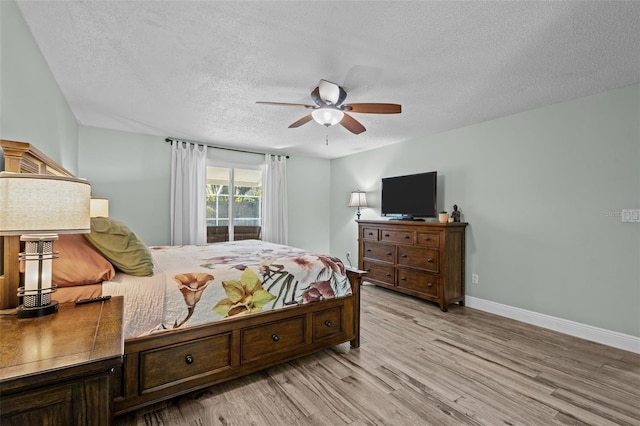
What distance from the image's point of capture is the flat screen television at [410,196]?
4.14 meters

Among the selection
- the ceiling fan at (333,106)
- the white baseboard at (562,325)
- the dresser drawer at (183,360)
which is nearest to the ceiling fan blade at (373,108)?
the ceiling fan at (333,106)

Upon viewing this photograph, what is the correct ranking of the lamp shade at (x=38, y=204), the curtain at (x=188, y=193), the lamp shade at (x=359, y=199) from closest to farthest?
the lamp shade at (x=38, y=204) < the curtain at (x=188, y=193) < the lamp shade at (x=359, y=199)

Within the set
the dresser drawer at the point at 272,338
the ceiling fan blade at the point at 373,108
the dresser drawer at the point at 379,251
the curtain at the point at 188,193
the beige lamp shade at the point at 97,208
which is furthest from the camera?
the curtain at the point at 188,193

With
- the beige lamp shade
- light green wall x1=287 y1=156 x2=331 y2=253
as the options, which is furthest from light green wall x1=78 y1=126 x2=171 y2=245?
light green wall x1=287 y1=156 x2=331 y2=253

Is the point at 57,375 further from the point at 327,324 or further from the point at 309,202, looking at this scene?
the point at 309,202

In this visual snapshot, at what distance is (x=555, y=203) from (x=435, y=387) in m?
2.44

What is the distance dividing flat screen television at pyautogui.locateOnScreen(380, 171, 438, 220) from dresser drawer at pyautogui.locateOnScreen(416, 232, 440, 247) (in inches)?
14.5

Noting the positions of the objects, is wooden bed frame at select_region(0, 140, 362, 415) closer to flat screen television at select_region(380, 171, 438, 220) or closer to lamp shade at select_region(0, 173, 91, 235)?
lamp shade at select_region(0, 173, 91, 235)

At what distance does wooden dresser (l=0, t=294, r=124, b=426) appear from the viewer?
2.55 ft

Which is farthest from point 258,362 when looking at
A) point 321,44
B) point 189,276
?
point 321,44

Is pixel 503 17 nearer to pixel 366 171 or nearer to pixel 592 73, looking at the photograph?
pixel 592 73

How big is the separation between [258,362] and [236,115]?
2.72 m

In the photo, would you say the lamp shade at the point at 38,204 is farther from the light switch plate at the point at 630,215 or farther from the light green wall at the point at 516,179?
the light switch plate at the point at 630,215

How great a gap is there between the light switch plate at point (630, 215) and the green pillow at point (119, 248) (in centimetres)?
404
